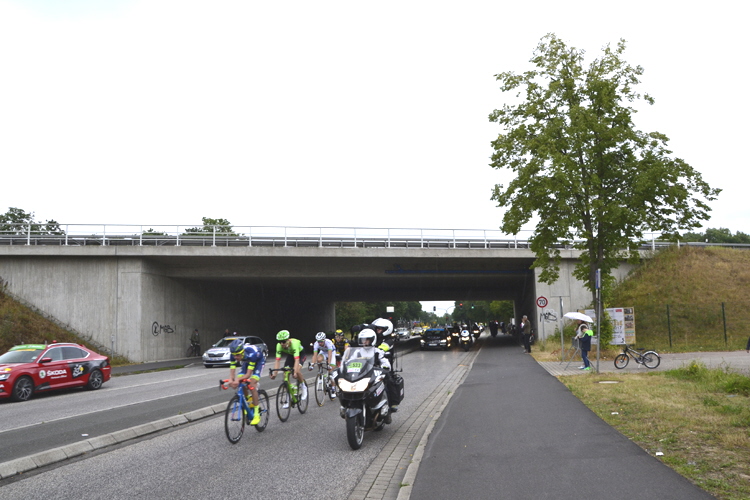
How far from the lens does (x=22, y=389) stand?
49.7 feet

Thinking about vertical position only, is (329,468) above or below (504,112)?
below

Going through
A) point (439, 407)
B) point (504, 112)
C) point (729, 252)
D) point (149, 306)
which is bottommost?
point (439, 407)

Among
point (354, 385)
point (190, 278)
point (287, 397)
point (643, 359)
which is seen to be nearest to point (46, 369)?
point (287, 397)

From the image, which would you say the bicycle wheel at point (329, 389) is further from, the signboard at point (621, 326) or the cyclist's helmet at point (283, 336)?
the signboard at point (621, 326)

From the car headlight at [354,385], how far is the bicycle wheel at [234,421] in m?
1.59

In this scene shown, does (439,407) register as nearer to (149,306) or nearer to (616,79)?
(616,79)

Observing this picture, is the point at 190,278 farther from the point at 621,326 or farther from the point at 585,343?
the point at 585,343

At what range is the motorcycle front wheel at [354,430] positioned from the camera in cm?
787

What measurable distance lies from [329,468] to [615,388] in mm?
8330

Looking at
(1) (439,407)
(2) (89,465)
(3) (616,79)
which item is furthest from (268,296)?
(2) (89,465)

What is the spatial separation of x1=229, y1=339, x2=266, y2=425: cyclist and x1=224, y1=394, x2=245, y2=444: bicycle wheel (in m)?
0.25

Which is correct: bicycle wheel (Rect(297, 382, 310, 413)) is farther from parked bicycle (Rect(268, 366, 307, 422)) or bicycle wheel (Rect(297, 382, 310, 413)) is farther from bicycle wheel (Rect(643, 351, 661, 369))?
bicycle wheel (Rect(643, 351, 661, 369))

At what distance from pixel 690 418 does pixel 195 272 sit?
1144 inches

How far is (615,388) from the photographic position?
12969 millimetres
